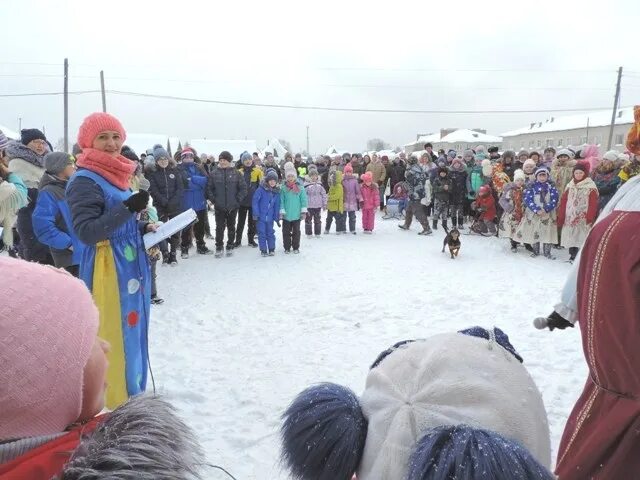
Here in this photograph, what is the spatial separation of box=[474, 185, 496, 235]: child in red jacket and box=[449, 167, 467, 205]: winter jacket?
649 millimetres

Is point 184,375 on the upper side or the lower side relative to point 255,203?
lower

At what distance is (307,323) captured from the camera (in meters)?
4.95

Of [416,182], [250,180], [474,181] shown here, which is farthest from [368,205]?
[250,180]

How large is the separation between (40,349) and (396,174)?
14.0m

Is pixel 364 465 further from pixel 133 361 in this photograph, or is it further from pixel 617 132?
pixel 617 132

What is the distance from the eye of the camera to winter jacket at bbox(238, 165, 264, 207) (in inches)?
353

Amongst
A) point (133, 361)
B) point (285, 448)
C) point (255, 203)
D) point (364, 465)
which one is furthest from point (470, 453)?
point (255, 203)

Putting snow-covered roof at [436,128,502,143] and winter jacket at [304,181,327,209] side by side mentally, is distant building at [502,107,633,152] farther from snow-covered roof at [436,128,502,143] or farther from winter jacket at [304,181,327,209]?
winter jacket at [304,181,327,209]

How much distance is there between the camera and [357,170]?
14.9m

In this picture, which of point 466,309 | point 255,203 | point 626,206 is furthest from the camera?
point 255,203

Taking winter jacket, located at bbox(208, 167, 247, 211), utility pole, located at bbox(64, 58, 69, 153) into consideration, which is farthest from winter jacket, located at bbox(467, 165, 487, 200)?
utility pole, located at bbox(64, 58, 69, 153)

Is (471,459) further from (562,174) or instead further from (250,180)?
(562,174)

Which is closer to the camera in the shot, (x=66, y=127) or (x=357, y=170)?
(x=357, y=170)

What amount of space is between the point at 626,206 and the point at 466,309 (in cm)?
409
